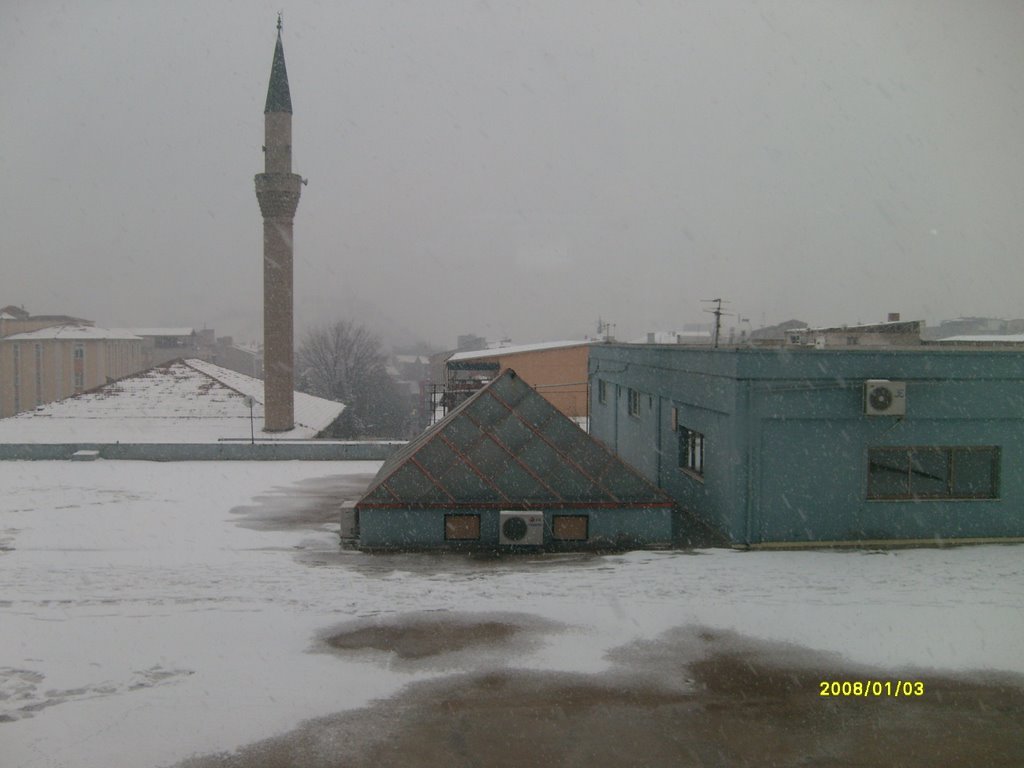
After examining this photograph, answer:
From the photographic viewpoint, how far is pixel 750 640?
10.5 m

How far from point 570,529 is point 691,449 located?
4.05 m

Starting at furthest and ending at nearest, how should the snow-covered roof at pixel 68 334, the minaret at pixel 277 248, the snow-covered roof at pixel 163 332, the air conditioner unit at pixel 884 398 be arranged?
the snow-covered roof at pixel 163 332, the snow-covered roof at pixel 68 334, the minaret at pixel 277 248, the air conditioner unit at pixel 884 398

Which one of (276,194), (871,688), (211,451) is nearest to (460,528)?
(871,688)

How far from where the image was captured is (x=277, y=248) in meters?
33.8

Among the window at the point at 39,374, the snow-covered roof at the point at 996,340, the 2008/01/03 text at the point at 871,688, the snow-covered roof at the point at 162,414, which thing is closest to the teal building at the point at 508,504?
the 2008/01/03 text at the point at 871,688

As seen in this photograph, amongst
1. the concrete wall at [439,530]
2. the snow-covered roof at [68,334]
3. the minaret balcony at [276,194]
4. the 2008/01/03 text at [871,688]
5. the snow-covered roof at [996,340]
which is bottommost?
the 2008/01/03 text at [871,688]

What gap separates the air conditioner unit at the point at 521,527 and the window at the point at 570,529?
0.45 meters

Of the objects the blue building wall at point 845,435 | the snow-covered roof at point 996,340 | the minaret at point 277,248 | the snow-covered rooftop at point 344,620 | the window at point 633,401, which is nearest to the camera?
the snow-covered rooftop at point 344,620

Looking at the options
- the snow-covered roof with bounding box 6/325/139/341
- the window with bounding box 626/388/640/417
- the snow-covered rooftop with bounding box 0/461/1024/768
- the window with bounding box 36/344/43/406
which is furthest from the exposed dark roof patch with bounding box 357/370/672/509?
the window with bounding box 36/344/43/406

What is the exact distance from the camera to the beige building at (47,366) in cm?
7019

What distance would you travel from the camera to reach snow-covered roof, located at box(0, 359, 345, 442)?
107 ft

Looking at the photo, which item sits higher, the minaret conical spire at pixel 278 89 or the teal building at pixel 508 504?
the minaret conical spire at pixel 278 89

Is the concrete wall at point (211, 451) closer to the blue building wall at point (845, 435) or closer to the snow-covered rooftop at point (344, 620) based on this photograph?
the snow-covered rooftop at point (344, 620)

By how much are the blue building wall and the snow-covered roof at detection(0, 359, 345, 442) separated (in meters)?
22.8
